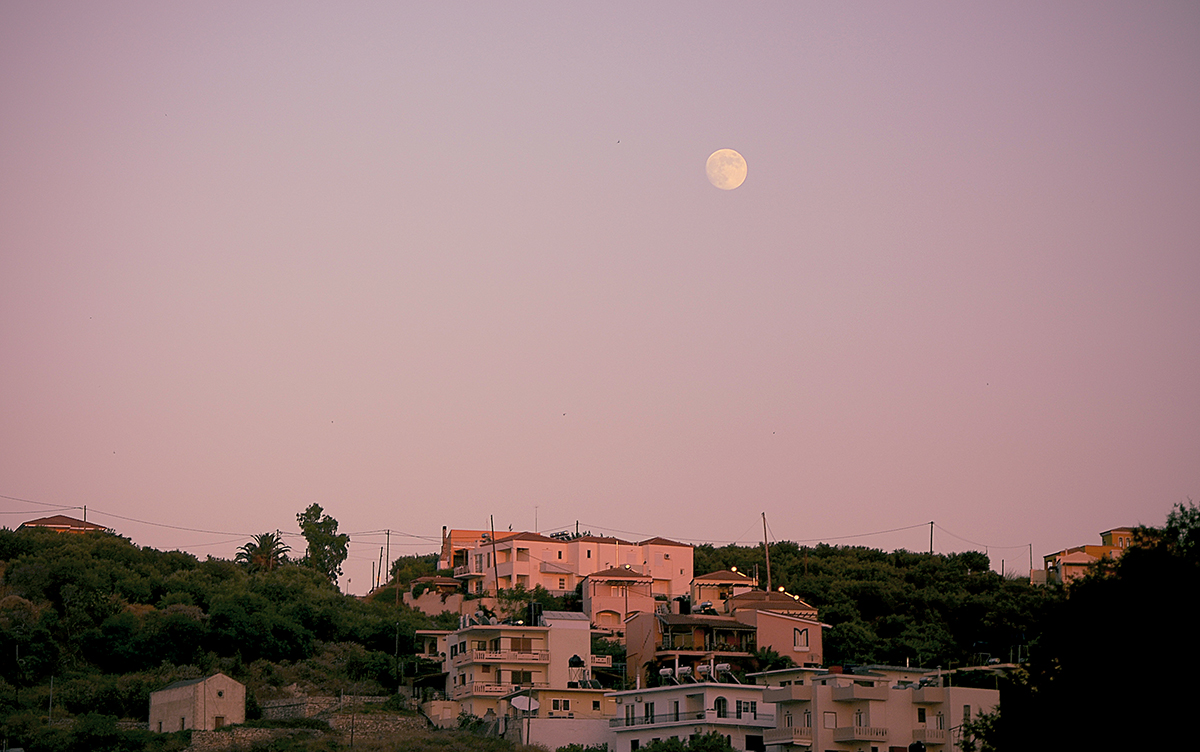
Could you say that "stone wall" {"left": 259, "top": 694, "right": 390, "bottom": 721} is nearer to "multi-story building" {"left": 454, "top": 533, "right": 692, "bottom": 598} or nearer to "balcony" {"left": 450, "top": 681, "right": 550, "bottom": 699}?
"balcony" {"left": 450, "top": 681, "right": 550, "bottom": 699}

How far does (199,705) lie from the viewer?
6241 centimetres

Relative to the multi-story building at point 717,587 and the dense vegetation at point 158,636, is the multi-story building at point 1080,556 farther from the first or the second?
the dense vegetation at point 158,636

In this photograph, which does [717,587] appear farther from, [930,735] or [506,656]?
[930,735]

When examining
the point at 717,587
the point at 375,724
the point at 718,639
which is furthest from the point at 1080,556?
the point at 375,724

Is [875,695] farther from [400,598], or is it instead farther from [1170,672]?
[400,598]

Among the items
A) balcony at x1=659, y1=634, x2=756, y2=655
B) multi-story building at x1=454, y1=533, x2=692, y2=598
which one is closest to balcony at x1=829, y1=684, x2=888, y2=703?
balcony at x1=659, y1=634, x2=756, y2=655

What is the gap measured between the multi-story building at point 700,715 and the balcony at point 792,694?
73.2 inches

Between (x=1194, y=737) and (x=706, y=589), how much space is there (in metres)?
65.8

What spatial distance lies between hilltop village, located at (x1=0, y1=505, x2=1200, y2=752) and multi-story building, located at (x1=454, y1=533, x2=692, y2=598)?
0.17 meters

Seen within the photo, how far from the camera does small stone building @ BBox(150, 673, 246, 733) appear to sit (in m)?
62.3

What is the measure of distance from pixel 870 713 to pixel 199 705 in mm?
31397

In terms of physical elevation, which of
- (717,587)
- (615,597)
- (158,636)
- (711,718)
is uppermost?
(717,587)

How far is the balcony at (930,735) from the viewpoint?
56.8 m

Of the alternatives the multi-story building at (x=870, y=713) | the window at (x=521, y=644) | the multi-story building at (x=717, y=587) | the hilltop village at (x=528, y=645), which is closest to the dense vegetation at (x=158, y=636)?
the hilltop village at (x=528, y=645)
